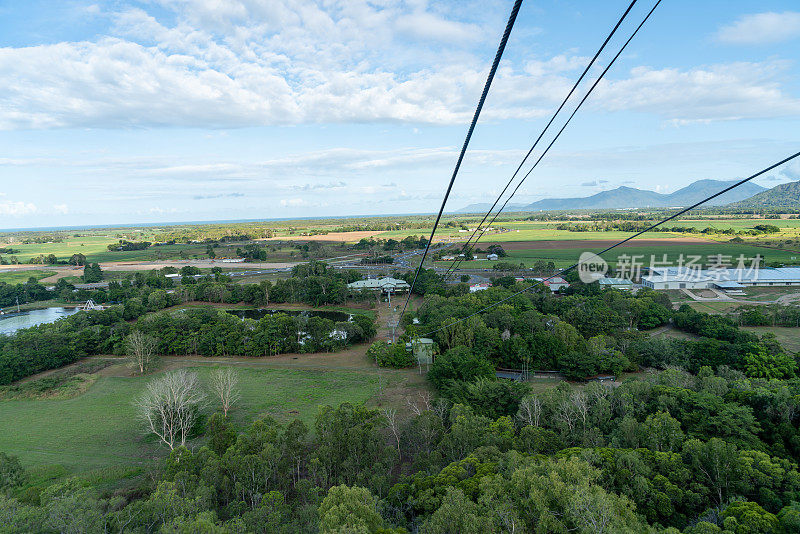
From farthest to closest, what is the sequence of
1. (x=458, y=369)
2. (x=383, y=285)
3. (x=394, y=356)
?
(x=383, y=285) < (x=394, y=356) < (x=458, y=369)

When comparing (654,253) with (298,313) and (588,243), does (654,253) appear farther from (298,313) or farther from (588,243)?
(298,313)

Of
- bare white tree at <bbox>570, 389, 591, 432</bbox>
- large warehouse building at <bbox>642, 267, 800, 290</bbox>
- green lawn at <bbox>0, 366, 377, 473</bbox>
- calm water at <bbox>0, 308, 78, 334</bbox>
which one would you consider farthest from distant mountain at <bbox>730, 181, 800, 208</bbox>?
calm water at <bbox>0, 308, 78, 334</bbox>

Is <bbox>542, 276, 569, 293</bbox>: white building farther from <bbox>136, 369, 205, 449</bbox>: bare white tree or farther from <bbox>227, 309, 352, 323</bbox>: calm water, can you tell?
<bbox>136, 369, 205, 449</bbox>: bare white tree

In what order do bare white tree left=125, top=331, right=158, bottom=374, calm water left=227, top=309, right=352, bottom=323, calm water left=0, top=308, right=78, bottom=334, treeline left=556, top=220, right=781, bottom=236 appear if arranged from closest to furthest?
bare white tree left=125, top=331, right=158, bottom=374, calm water left=0, top=308, right=78, bottom=334, calm water left=227, top=309, right=352, bottom=323, treeline left=556, top=220, right=781, bottom=236

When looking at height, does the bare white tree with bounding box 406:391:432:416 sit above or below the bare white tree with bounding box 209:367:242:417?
below

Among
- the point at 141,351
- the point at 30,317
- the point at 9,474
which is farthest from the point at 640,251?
the point at 30,317

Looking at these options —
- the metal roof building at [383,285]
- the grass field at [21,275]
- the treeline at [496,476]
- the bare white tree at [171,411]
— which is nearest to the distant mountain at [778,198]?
the metal roof building at [383,285]
